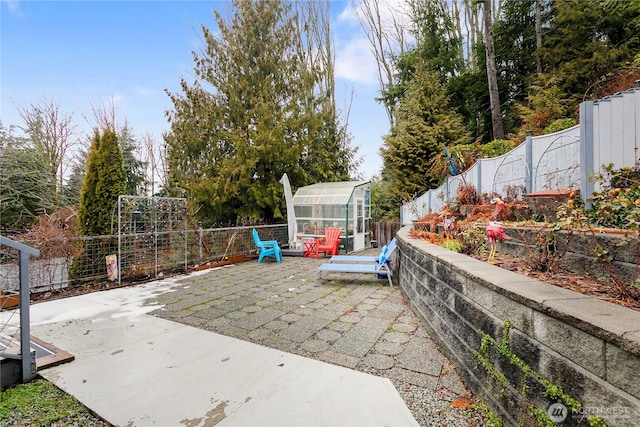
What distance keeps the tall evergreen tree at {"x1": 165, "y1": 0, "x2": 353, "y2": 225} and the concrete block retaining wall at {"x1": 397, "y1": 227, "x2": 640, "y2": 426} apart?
29.3 feet

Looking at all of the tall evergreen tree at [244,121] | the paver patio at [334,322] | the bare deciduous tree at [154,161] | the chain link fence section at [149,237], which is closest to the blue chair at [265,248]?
the chain link fence section at [149,237]

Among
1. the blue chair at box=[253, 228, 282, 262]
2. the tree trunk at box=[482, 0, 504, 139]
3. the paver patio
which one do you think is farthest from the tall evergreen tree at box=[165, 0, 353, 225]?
the tree trunk at box=[482, 0, 504, 139]

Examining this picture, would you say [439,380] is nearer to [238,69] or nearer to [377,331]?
[377,331]

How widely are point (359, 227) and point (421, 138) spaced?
394cm

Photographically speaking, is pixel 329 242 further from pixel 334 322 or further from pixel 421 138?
pixel 334 322

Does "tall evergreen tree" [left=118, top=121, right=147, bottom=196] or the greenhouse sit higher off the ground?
"tall evergreen tree" [left=118, top=121, right=147, bottom=196]

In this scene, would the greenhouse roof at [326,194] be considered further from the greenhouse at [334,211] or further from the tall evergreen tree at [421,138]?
the tall evergreen tree at [421,138]

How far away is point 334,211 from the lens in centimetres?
1010

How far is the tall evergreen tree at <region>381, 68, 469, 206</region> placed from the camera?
10883 millimetres

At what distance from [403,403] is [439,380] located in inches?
17.0

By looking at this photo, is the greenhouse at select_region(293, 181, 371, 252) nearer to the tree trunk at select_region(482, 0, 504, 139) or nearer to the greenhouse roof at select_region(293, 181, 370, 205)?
the greenhouse roof at select_region(293, 181, 370, 205)

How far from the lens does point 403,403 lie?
2.01 metres

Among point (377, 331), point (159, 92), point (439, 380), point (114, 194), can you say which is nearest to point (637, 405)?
point (439, 380)

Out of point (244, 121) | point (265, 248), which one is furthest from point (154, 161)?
point (265, 248)
